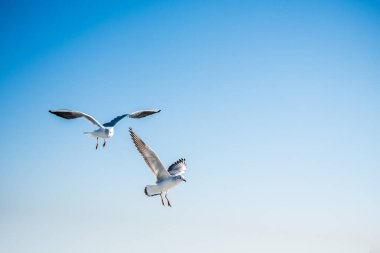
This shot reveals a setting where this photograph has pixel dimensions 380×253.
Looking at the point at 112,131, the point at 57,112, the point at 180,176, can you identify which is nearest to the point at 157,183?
the point at 180,176

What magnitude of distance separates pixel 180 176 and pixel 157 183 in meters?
1.17

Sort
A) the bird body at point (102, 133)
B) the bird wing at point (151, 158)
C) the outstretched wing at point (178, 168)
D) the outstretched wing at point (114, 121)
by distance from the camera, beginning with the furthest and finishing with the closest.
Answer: the outstretched wing at point (114, 121)
the bird body at point (102, 133)
the outstretched wing at point (178, 168)
the bird wing at point (151, 158)

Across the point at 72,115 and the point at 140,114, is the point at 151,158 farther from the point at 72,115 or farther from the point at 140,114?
the point at 72,115

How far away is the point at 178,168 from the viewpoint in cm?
2458

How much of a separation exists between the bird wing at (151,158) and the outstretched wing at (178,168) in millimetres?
1499

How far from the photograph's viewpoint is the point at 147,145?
2064 centimetres

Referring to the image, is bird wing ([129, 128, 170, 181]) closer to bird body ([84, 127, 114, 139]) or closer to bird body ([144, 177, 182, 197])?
bird body ([144, 177, 182, 197])

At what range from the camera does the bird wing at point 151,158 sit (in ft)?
68.2

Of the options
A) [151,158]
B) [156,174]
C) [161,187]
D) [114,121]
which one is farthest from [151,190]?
[114,121]

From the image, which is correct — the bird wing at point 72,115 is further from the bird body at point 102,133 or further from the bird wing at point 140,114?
the bird wing at point 140,114

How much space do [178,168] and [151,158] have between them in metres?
3.64

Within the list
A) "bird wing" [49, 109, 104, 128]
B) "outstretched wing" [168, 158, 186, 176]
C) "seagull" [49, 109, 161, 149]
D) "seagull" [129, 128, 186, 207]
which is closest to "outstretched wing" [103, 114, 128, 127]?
"seagull" [49, 109, 161, 149]

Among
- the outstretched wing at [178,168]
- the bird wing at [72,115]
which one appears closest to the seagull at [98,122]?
the bird wing at [72,115]

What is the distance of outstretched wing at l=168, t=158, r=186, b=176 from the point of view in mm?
23806
